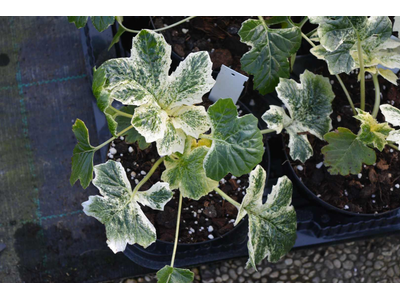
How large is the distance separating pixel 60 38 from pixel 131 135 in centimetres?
93

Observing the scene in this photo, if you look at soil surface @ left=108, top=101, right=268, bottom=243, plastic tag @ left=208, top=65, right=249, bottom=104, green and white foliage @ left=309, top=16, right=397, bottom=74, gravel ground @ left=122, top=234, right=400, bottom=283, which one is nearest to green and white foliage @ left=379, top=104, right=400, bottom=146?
green and white foliage @ left=309, top=16, right=397, bottom=74

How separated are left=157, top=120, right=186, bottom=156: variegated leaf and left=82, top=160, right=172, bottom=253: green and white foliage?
0.38 ft

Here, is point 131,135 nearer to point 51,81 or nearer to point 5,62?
point 51,81

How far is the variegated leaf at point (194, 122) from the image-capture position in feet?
2.91

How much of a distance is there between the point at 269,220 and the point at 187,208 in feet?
1.18

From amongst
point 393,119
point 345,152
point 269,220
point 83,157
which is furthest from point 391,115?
point 83,157

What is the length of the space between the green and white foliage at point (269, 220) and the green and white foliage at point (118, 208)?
0.24 meters

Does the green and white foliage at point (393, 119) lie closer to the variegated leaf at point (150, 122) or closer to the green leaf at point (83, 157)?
the variegated leaf at point (150, 122)

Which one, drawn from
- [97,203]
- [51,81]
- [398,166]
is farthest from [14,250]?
[398,166]

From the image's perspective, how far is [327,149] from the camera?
1006mm

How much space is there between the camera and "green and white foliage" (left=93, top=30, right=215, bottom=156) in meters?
0.84

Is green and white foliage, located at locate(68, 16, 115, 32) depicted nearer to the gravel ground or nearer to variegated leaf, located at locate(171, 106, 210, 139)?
variegated leaf, located at locate(171, 106, 210, 139)

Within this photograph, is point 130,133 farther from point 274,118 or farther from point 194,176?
point 274,118

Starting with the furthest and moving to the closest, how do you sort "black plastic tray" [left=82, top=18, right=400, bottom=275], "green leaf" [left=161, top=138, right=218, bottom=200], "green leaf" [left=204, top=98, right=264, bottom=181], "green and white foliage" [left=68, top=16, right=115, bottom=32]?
"black plastic tray" [left=82, top=18, right=400, bottom=275], "green and white foliage" [left=68, top=16, right=115, bottom=32], "green leaf" [left=161, top=138, right=218, bottom=200], "green leaf" [left=204, top=98, right=264, bottom=181]
